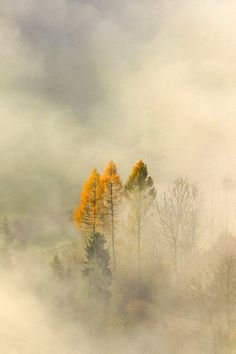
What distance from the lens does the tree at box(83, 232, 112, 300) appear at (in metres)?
56.0

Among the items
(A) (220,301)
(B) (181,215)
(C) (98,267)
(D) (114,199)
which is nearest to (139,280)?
(C) (98,267)

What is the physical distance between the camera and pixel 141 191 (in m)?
58.3

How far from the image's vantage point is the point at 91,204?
195ft

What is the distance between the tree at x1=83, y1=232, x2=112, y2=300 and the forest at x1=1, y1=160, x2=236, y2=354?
0.13m

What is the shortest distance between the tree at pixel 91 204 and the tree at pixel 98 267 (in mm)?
3067

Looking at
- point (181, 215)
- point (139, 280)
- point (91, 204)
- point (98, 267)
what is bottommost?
point (139, 280)

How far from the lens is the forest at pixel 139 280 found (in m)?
51.0

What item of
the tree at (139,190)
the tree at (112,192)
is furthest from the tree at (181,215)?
the tree at (112,192)

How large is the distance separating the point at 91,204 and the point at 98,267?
8739 mm

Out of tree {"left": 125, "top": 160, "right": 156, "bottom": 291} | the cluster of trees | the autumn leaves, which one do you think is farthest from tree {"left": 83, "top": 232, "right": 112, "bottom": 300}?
tree {"left": 125, "top": 160, "right": 156, "bottom": 291}

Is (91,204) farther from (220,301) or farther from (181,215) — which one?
(220,301)

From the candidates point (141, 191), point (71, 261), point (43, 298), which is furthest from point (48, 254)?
point (141, 191)

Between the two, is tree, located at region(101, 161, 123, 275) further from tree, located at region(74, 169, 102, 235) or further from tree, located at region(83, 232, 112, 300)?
tree, located at region(83, 232, 112, 300)

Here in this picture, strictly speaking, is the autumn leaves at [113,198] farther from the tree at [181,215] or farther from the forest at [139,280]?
the tree at [181,215]
